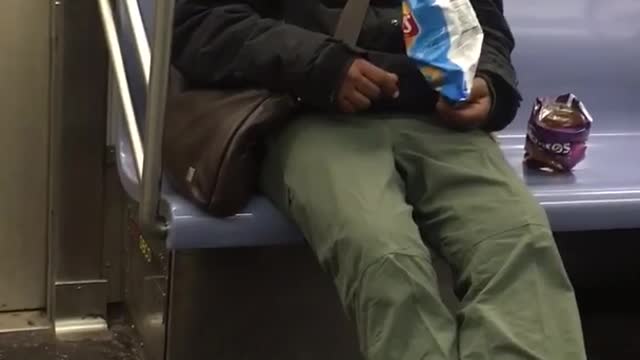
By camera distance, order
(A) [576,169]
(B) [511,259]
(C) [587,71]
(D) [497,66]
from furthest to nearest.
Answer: (C) [587,71], (A) [576,169], (D) [497,66], (B) [511,259]

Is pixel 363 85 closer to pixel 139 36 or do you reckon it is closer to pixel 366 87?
pixel 366 87

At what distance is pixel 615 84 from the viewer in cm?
231

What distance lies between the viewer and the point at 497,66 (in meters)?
1.66

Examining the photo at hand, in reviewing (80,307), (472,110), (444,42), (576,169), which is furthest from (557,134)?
(80,307)

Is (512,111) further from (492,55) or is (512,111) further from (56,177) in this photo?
(56,177)

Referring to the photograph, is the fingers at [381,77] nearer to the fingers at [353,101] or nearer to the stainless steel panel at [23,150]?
the fingers at [353,101]

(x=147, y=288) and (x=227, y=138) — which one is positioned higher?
(x=227, y=138)

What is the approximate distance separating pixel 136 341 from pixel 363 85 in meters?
0.95

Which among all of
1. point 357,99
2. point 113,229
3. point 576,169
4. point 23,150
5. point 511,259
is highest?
point 357,99

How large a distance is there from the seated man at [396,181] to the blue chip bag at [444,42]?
6 centimetres

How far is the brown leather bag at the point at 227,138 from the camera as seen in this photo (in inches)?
61.0

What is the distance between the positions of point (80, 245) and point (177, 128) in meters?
0.69

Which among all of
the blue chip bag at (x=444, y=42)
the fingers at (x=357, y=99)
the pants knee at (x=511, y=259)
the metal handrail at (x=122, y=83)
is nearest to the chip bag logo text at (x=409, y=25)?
the blue chip bag at (x=444, y=42)

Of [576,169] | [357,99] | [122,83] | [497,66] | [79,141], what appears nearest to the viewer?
[357,99]
